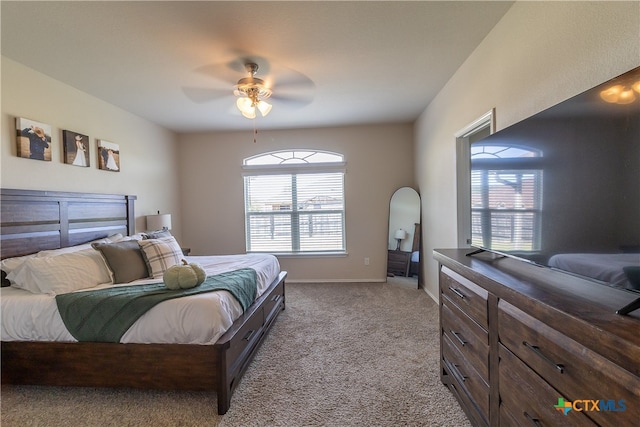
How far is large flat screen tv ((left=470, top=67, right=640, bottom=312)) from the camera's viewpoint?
0.89 metres

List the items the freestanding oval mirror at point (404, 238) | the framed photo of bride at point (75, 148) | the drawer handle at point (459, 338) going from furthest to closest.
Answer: the freestanding oval mirror at point (404, 238) → the framed photo of bride at point (75, 148) → the drawer handle at point (459, 338)

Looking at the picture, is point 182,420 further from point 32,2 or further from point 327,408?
point 32,2

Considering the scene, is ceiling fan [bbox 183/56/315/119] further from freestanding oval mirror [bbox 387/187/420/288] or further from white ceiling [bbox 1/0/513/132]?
freestanding oval mirror [bbox 387/187/420/288]

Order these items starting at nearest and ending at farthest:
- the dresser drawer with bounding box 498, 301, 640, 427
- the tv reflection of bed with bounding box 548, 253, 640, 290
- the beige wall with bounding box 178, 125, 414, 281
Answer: the dresser drawer with bounding box 498, 301, 640, 427 < the tv reflection of bed with bounding box 548, 253, 640, 290 < the beige wall with bounding box 178, 125, 414, 281

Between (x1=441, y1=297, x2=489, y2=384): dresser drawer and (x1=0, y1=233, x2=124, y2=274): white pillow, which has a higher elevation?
(x1=0, y1=233, x2=124, y2=274): white pillow

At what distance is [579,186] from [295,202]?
13.0 ft

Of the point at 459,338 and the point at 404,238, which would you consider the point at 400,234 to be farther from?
the point at 459,338

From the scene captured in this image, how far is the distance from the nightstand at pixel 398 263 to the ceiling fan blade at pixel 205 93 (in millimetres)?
3259

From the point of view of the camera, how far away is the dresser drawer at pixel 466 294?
1.35 m

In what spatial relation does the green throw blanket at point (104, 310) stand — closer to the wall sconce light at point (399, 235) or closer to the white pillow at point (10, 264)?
the white pillow at point (10, 264)

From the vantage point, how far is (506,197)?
4.94ft

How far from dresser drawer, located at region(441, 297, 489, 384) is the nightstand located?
8.30ft

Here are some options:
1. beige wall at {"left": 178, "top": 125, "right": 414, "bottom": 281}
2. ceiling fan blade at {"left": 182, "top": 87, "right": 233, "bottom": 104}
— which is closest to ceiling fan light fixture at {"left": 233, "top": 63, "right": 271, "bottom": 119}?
ceiling fan blade at {"left": 182, "top": 87, "right": 233, "bottom": 104}

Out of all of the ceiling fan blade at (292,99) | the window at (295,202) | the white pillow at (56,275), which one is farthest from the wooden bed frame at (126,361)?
the window at (295,202)
